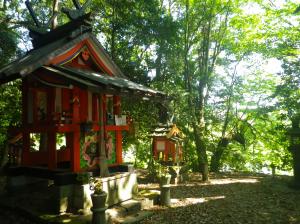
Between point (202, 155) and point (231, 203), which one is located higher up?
point (202, 155)

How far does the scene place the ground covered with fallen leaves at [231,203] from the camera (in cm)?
738

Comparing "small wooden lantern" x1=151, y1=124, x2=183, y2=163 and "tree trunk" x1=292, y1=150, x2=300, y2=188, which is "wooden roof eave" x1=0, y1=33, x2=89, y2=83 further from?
"tree trunk" x1=292, y1=150, x2=300, y2=188

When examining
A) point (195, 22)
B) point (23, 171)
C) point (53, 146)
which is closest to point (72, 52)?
point (53, 146)

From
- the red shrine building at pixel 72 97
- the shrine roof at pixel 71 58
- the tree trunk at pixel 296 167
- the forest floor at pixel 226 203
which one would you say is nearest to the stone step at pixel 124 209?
the forest floor at pixel 226 203

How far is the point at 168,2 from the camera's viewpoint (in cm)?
1797

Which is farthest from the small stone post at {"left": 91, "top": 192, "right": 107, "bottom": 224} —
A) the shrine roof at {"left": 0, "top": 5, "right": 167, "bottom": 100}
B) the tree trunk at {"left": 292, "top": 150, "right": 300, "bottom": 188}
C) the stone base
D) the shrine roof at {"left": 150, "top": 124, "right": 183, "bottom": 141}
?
the tree trunk at {"left": 292, "top": 150, "right": 300, "bottom": 188}

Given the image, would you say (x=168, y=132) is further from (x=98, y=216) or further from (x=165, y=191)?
(x=98, y=216)

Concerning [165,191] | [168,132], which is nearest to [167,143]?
[168,132]

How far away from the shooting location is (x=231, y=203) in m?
8.87

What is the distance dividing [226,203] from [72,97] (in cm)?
603

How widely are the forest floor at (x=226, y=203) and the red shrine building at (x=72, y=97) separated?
5.64 ft

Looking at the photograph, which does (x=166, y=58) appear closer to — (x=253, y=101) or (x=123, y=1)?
(x=123, y=1)

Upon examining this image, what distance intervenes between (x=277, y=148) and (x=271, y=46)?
7.51 metres

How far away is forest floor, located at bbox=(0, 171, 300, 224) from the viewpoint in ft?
24.0
